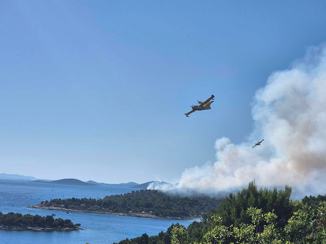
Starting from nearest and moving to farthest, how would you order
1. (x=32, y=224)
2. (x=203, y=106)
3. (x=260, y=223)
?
(x=203, y=106)
(x=260, y=223)
(x=32, y=224)

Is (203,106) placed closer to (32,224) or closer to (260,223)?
(260,223)

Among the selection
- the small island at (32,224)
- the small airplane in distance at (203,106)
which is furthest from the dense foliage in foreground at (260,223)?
the small island at (32,224)

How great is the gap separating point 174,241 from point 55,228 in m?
90.1

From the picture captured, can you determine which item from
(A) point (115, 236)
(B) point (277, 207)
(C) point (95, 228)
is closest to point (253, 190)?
(B) point (277, 207)

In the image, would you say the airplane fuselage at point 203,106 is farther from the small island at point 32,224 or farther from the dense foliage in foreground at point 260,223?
the small island at point 32,224

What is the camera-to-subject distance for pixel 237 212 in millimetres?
58281

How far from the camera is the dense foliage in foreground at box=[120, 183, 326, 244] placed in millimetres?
44906

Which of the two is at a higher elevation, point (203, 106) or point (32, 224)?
point (203, 106)

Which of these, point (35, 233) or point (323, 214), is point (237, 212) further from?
point (35, 233)

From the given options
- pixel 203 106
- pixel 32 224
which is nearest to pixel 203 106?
pixel 203 106

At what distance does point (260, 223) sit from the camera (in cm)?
4988

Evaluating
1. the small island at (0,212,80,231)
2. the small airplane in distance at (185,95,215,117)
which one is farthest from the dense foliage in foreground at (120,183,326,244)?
the small island at (0,212,80,231)

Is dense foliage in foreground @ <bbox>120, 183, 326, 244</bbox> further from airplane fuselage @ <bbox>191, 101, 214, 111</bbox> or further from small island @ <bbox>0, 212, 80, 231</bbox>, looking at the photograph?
small island @ <bbox>0, 212, 80, 231</bbox>

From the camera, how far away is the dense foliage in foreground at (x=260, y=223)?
1768 inches
